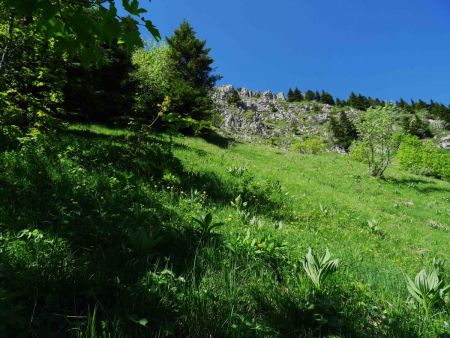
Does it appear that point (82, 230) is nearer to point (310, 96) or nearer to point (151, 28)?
point (151, 28)

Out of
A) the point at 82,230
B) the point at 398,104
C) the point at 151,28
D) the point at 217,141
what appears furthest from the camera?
the point at 398,104

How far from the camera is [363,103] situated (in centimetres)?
15850

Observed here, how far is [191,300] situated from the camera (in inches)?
117

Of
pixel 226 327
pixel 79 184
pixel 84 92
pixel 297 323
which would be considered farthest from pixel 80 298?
pixel 84 92

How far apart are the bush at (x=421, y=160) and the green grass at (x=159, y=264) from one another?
1291 inches

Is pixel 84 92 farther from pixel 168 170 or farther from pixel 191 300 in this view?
pixel 191 300

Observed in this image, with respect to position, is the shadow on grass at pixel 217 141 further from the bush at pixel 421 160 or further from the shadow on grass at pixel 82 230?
the bush at pixel 421 160

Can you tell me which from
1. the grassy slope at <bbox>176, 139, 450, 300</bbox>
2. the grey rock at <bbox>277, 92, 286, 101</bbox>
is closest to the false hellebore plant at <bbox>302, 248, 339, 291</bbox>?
the grassy slope at <bbox>176, 139, 450, 300</bbox>

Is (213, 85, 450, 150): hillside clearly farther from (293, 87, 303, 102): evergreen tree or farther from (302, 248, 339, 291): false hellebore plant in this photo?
(302, 248, 339, 291): false hellebore plant

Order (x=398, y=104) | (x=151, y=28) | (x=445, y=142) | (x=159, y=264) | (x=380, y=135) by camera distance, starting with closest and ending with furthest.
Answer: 1. (x=151, y=28)
2. (x=159, y=264)
3. (x=380, y=135)
4. (x=445, y=142)
5. (x=398, y=104)

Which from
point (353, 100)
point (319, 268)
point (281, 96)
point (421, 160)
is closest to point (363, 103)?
point (353, 100)

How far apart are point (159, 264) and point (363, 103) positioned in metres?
172

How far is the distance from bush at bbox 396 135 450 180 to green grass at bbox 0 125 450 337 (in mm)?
32785

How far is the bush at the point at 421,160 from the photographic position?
37.2 meters
